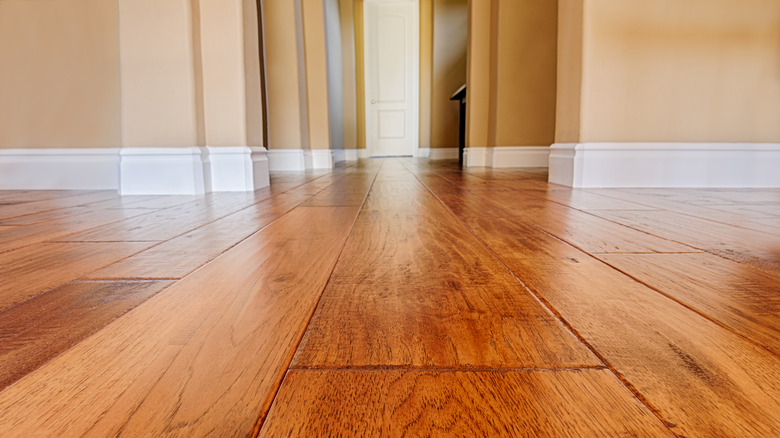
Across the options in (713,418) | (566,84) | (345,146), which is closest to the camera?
(713,418)

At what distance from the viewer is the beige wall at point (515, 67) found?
3.24 m

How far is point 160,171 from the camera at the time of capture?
168 centimetres

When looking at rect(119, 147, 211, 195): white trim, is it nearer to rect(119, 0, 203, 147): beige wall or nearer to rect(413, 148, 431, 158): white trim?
rect(119, 0, 203, 147): beige wall

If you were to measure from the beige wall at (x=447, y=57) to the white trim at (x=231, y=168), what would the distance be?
4636 millimetres

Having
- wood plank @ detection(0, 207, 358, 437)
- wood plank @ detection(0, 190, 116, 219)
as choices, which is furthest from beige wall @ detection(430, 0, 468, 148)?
wood plank @ detection(0, 207, 358, 437)

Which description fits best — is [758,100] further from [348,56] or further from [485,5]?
[348,56]

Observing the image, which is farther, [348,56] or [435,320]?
[348,56]

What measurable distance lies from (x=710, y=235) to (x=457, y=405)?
2.69 feet

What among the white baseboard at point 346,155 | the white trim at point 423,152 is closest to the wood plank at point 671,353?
the white baseboard at point 346,155

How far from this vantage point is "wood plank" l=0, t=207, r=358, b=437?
27 cm

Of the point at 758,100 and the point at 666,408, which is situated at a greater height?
the point at 758,100

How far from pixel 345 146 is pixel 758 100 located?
478cm

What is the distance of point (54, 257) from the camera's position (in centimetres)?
73

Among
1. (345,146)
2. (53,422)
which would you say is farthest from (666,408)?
(345,146)
